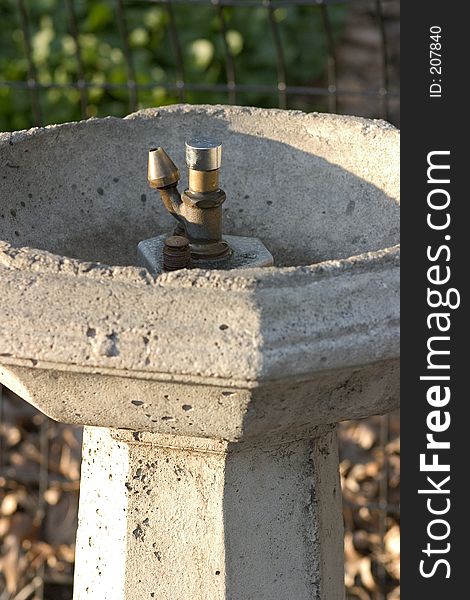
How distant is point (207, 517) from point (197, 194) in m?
0.44

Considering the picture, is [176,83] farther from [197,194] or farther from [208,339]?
[208,339]

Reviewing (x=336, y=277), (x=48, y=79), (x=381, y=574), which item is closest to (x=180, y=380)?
(x=336, y=277)

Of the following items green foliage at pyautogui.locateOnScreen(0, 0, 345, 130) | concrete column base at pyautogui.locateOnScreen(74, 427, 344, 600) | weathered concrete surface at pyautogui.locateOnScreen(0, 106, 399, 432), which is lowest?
concrete column base at pyautogui.locateOnScreen(74, 427, 344, 600)

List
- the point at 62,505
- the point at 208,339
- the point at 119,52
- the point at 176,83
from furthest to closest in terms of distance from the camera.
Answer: the point at 119,52, the point at 62,505, the point at 176,83, the point at 208,339

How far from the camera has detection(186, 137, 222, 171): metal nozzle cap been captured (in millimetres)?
1686

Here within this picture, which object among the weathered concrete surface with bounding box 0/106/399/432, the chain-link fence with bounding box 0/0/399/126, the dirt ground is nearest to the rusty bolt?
the weathered concrete surface with bounding box 0/106/399/432

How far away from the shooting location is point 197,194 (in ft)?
5.65

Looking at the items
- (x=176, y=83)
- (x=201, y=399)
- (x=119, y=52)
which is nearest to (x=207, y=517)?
(x=201, y=399)

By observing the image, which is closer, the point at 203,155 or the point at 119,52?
the point at 203,155

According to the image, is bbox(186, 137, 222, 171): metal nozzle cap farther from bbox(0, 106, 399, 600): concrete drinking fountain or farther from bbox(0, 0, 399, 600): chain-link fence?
bbox(0, 0, 399, 600): chain-link fence

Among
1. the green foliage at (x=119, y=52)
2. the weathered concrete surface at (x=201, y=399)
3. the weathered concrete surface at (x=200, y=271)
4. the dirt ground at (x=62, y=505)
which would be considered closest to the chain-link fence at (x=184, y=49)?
the green foliage at (x=119, y=52)

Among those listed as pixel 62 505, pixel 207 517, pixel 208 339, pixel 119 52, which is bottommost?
pixel 207 517

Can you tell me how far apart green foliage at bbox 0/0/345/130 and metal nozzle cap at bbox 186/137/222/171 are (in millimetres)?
2290

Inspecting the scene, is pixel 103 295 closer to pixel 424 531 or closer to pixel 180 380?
pixel 180 380
